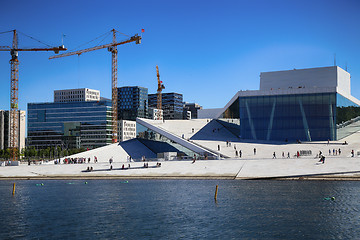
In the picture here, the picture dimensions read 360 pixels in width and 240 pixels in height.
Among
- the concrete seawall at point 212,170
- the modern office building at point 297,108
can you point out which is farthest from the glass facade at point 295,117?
the concrete seawall at point 212,170

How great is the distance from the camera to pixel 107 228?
25.9 m

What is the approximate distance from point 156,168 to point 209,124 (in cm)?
2827

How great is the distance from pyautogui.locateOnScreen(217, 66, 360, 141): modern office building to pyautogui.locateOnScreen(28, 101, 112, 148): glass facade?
93.4 metres

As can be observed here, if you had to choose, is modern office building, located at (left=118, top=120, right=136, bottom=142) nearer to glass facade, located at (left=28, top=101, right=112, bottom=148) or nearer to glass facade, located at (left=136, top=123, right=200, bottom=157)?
glass facade, located at (left=28, top=101, right=112, bottom=148)

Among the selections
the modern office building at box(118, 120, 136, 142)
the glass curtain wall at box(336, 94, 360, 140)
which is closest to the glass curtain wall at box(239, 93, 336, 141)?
the glass curtain wall at box(336, 94, 360, 140)

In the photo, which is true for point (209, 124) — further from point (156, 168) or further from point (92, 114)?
point (92, 114)

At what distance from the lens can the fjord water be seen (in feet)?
79.9

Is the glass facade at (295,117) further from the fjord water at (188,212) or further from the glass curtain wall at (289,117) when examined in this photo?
the fjord water at (188,212)

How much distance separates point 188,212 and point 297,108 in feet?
159

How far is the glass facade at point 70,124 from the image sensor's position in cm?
16900

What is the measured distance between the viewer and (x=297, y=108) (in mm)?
74750

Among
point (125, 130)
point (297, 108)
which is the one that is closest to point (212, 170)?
point (297, 108)

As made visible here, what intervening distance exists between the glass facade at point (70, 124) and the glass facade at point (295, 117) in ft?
317

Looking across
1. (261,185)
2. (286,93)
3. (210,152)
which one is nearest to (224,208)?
(261,185)
